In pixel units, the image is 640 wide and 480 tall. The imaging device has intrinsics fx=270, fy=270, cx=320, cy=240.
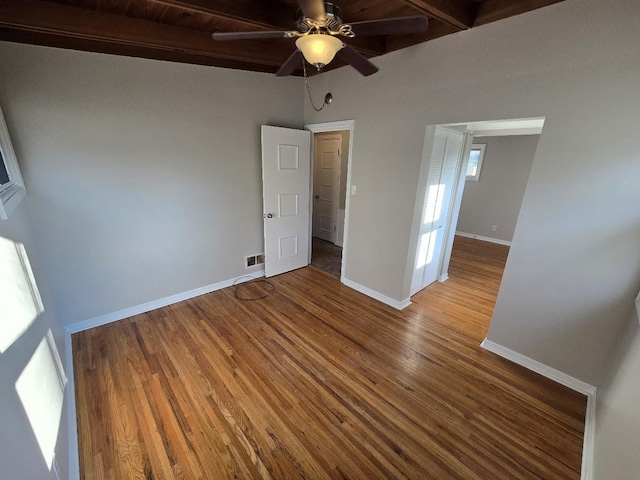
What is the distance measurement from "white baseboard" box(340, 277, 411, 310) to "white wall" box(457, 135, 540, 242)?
3729 mm

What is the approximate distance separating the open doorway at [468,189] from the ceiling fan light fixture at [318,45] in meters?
1.44

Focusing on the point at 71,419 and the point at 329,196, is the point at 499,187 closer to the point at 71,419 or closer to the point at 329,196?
the point at 329,196

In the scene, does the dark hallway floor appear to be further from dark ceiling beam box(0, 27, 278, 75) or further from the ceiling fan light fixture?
the ceiling fan light fixture

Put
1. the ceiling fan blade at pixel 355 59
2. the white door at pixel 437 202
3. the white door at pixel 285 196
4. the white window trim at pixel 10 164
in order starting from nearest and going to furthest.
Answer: the ceiling fan blade at pixel 355 59, the white window trim at pixel 10 164, the white door at pixel 437 202, the white door at pixel 285 196

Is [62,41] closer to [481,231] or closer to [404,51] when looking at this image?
[404,51]

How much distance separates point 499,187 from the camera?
5.59 meters

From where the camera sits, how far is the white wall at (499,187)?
525cm

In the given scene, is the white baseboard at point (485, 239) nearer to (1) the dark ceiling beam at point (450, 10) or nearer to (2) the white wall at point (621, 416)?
(2) the white wall at point (621, 416)

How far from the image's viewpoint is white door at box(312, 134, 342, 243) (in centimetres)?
486

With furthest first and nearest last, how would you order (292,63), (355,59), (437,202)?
(437,202) < (292,63) < (355,59)

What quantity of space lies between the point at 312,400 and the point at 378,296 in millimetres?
1577

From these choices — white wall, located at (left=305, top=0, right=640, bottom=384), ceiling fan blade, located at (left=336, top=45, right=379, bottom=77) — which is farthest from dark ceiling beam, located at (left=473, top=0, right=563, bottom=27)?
ceiling fan blade, located at (left=336, top=45, right=379, bottom=77)

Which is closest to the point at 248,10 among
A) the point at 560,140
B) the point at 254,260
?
the point at 560,140

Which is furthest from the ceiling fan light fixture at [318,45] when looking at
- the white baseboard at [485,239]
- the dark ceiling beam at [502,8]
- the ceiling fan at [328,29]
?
the white baseboard at [485,239]
